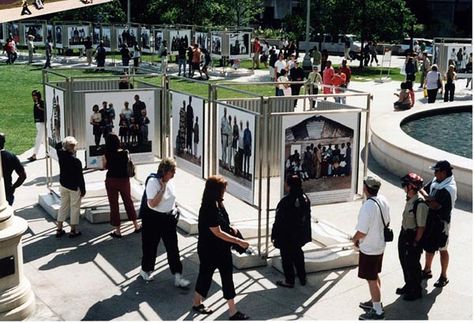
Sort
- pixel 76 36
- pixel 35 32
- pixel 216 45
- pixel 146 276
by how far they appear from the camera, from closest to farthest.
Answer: pixel 146 276
pixel 216 45
pixel 76 36
pixel 35 32

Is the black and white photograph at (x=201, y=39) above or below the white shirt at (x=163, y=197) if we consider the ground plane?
above

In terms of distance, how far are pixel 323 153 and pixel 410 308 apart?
7.37 ft

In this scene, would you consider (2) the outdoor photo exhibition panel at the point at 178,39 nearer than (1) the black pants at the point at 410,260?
No

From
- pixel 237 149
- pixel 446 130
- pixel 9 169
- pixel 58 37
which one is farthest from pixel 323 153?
pixel 58 37

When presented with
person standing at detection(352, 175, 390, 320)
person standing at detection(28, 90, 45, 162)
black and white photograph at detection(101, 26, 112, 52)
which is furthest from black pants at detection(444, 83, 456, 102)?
black and white photograph at detection(101, 26, 112, 52)

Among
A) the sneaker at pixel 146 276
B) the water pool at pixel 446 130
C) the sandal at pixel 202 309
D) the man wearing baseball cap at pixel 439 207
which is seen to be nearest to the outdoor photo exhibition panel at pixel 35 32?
the water pool at pixel 446 130

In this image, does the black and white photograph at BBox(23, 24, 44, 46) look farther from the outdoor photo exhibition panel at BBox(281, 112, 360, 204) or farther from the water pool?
the outdoor photo exhibition panel at BBox(281, 112, 360, 204)

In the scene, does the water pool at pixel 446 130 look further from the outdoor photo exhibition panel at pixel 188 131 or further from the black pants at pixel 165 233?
the black pants at pixel 165 233

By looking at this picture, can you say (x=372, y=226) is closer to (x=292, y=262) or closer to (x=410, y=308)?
(x=410, y=308)

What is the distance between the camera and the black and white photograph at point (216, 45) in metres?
35.3

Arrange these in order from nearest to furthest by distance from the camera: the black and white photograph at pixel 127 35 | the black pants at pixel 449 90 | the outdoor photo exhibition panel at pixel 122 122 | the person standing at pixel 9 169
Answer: the person standing at pixel 9 169, the outdoor photo exhibition panel at pixel 122 122, the black pants at pixel 449 90, the black and white photograph at pixel 127 35

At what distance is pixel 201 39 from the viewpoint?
36625mm

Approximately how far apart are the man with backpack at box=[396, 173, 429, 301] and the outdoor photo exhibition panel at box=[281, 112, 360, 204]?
130 centimetres

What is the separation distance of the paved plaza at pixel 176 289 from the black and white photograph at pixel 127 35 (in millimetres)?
30008
